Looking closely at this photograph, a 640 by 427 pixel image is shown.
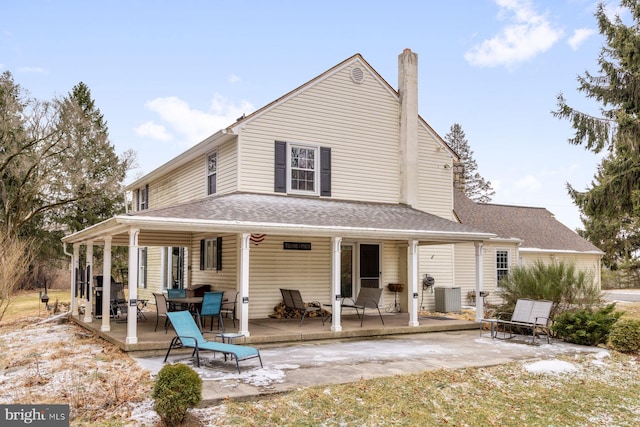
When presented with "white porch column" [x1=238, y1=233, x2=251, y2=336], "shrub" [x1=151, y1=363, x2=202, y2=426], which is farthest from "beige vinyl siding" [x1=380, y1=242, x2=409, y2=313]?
"shrub" [x1=151, y1=363, x2=202, y2=426]

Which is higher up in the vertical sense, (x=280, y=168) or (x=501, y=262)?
(x=280, y=168)

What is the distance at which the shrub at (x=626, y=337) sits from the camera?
423 inches

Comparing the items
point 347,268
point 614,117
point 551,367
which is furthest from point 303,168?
point 614,117

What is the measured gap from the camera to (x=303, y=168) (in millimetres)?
15273

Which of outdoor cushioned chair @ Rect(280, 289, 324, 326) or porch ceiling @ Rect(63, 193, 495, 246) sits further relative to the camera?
outdoor cushioned chair @ Rect(280, 289, 324, 326)

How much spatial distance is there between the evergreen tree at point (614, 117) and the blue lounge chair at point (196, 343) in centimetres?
1642

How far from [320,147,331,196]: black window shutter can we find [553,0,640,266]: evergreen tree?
10.3 metres

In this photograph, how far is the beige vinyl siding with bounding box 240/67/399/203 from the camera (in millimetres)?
14539

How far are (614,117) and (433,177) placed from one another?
862 centimetres

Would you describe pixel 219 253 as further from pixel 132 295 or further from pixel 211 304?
pixel 132 295

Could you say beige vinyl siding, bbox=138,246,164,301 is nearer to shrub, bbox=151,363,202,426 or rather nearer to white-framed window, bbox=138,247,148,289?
white-framed window, bbox=138,247,148,289

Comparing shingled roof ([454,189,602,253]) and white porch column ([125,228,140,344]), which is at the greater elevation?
shingled roof ([454,189,602,253])

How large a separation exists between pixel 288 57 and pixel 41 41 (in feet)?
30.4

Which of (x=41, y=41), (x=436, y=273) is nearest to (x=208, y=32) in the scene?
(x=41, y=41)
